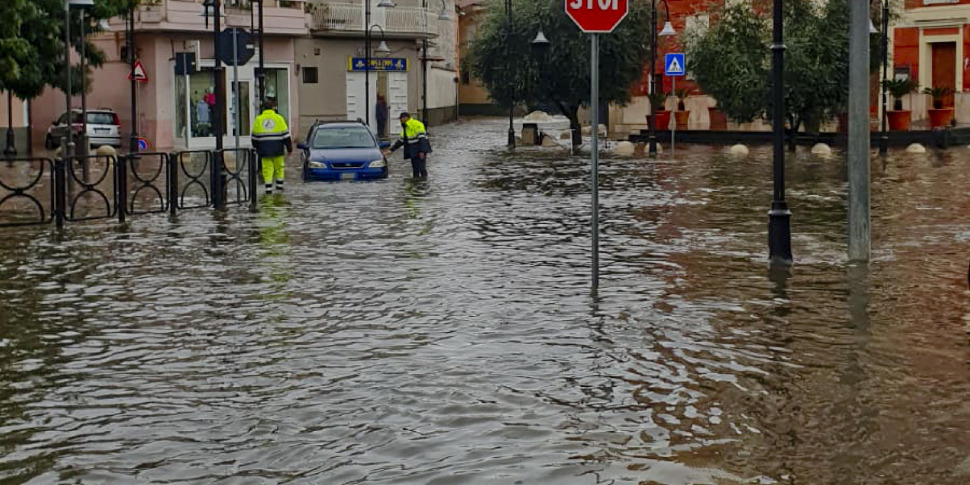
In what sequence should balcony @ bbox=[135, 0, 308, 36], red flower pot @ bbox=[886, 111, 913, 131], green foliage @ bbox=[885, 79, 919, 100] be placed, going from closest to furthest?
green foliage @ bbox=[885, 79, 919, 100] < red flower pot @ bbox=[886, 111, 913, 131] < balcony @ bbox=[135, 0, 308, 36]

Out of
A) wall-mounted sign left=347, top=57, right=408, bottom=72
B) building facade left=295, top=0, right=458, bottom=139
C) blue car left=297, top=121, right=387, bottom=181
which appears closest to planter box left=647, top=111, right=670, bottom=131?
building facade left=295, top=0, right=458, bottom=139

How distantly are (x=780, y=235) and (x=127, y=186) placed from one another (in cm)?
970

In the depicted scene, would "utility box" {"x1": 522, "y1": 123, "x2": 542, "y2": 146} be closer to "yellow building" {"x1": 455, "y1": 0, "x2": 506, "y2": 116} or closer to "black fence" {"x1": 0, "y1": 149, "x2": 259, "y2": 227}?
"black fence" {"x1": 0, "y1": 149, "x2": 259, "y2": 227}

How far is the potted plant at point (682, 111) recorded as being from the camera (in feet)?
179

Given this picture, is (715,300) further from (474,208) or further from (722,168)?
(722,168)

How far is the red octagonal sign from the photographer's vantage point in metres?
12.2

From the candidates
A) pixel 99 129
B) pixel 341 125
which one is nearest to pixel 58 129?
pixel 99 129

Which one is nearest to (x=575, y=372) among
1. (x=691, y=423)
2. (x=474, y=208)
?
Answer: (x=691, y=423)

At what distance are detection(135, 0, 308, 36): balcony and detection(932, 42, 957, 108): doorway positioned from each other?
74.9ft

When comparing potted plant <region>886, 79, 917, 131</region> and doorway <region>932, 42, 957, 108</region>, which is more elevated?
doorway <region>932, 42, 957, 108</region>

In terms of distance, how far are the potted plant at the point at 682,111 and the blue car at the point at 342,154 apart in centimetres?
2487

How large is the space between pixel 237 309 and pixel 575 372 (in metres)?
3.82

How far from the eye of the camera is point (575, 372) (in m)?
9.36

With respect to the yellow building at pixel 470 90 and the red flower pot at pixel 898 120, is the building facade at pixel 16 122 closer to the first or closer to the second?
the red flower pot at pixel 898 120
